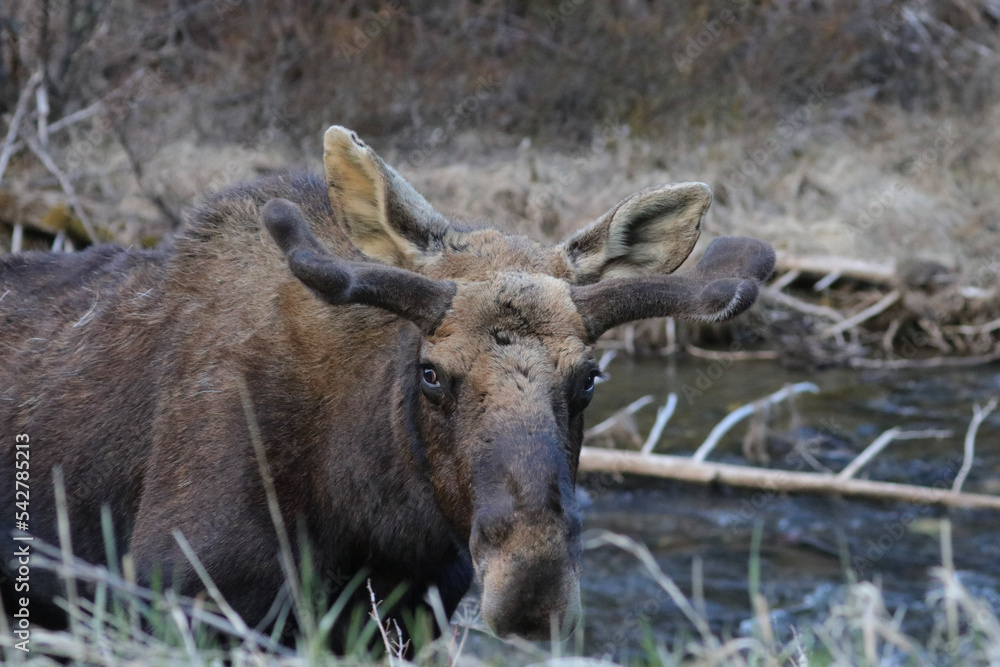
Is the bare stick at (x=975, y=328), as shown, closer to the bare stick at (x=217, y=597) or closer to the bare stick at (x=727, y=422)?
the bare stick at (x=727, y=422)

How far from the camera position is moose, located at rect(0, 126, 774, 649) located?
3.53m

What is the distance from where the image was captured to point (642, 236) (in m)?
4.35

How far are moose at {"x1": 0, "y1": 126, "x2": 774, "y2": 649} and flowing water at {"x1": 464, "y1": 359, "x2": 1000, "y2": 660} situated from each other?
1763 mm

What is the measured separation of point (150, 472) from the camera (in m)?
4.16

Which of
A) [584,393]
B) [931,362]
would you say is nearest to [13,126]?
[584,393]

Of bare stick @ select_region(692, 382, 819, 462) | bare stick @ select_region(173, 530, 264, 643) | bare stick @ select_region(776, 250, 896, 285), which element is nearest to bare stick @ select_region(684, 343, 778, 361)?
Result: bare stick @ select_region(776, 250, 896, 285)

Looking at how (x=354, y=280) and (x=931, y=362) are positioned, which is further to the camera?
(x=931, y=362)

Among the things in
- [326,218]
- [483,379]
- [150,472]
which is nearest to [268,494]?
[150,472]

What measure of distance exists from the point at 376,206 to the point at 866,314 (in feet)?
27.8

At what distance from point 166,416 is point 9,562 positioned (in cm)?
96

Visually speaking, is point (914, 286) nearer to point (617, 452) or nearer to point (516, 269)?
point (617, 452)

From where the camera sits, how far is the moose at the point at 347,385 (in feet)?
11.6

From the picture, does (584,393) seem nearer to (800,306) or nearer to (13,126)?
(13,126)

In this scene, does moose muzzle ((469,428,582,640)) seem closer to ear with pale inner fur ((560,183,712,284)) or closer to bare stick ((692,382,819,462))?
ear with pale inner fur ((560,183,712,284))
